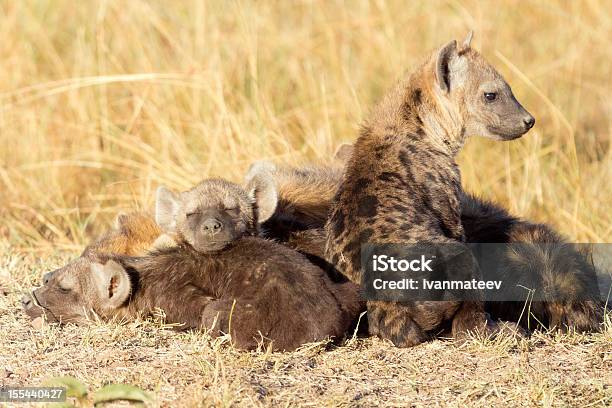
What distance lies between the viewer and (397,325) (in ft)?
15.2

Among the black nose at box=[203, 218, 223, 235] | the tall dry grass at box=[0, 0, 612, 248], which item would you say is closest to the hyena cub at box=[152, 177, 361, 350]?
the black nose at box=[203, 218, 223, 235]

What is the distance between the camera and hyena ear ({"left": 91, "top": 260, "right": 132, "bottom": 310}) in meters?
4.99

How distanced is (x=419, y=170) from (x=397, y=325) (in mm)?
937

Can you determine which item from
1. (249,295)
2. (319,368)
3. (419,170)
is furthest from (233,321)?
(419,170)

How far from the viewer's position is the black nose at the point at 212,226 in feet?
16.2

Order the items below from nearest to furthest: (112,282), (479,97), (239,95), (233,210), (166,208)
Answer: (112,282), (233,210), (166,208), (479,97), (239,95)

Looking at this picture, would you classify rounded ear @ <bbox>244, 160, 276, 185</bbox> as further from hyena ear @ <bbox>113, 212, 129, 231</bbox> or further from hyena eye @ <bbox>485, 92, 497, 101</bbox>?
hyena eye @ <bbox>485, 92, 497, 101</bbox>

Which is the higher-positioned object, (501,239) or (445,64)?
(445,64)

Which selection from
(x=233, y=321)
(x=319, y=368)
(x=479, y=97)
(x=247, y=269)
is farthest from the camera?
(x=479, y=97)

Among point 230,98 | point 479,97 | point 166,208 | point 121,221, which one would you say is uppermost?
point 230,98

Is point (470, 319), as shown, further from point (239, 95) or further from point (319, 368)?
point (239, 95)

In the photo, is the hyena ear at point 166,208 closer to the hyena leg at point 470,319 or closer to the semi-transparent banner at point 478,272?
the semi-transparent banner at point 478,272

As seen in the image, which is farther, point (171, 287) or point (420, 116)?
point (420, 116)

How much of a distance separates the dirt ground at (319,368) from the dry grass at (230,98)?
24 centimetres
